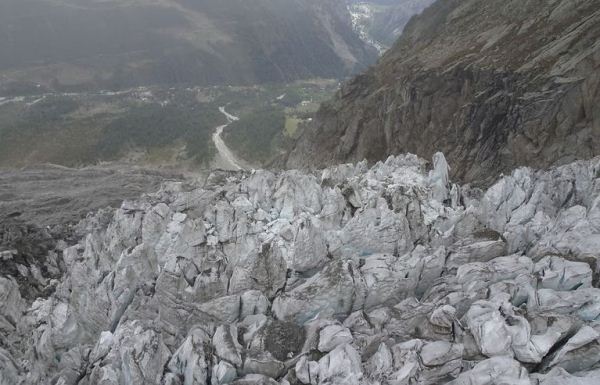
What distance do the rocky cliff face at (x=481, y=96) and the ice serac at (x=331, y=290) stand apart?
739 inches

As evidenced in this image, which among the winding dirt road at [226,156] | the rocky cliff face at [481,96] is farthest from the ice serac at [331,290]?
the winding dirt road at [226,156]

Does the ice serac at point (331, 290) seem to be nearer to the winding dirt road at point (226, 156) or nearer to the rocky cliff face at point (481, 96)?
the rocky cliff face at point (481, 96)

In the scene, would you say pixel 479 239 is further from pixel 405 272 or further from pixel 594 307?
pixel 594 307

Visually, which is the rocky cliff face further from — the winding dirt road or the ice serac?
Result: the winding dirt road

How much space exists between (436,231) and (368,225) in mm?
5222

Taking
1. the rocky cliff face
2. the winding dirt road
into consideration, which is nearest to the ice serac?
the rocky cliff face

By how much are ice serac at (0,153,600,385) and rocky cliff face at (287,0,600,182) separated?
18758mm

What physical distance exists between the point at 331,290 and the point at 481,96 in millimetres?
51023

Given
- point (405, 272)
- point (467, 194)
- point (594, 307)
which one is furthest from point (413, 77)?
point (594, 307)

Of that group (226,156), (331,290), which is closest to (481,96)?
(331,290)

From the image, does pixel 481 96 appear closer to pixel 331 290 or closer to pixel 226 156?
pixel 331 290

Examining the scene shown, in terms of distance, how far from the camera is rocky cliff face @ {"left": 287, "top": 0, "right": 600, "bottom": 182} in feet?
195

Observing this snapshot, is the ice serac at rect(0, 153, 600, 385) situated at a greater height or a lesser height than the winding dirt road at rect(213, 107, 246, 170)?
greater

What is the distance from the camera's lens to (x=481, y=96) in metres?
70.4
